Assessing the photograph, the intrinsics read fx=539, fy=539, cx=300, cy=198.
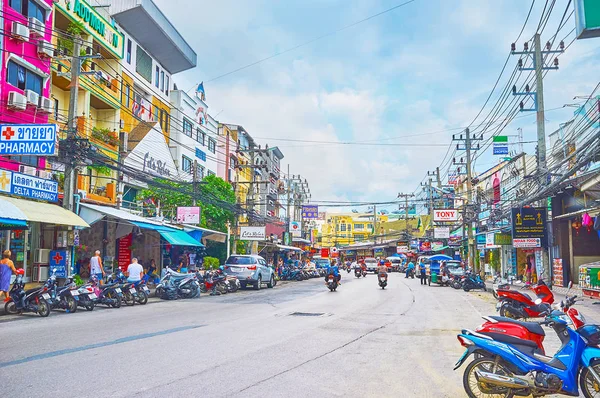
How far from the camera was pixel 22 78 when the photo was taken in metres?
22.4

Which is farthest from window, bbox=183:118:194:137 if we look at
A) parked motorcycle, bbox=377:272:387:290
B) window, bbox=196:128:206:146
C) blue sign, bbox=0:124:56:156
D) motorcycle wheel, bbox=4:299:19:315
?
motorcycle wheel, bbox=4:299:19:315

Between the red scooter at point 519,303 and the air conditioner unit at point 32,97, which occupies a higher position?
the air conditioner unit at point 32,97

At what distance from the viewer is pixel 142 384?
670 centimetres

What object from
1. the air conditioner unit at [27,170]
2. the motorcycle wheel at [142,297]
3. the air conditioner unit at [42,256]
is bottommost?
the motorcycle wheel at [142,297]

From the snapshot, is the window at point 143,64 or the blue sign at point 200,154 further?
the blue sign at point 200,154

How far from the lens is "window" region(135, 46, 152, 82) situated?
35219 mm

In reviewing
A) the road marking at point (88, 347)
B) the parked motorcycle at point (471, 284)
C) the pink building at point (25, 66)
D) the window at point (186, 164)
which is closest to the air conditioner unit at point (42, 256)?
the pink building at point (25, 66)

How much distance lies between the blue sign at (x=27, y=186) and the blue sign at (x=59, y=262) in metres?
2.22

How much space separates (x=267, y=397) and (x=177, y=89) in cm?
3891

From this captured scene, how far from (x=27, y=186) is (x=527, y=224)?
81.6 ft

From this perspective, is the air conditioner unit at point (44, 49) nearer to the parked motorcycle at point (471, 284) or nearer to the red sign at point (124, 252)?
the red sign at point (124, 252)

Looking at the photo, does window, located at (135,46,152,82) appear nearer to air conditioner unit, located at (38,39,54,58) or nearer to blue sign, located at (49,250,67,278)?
air conditioner unit, located at (38,39,54,58)

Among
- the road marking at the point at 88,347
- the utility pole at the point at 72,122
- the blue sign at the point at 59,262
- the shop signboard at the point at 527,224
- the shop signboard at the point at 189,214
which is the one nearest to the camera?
the road marking at the point at 88,347

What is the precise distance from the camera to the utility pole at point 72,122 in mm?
18922
